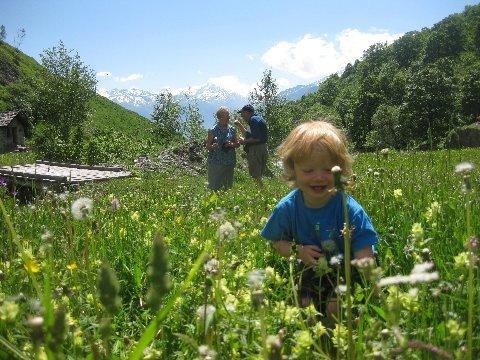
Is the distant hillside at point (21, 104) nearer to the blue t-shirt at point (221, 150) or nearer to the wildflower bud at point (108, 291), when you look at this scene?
the blue t-shirt at point (221, 150)

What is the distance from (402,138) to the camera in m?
61.2

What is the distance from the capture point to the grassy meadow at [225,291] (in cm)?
100

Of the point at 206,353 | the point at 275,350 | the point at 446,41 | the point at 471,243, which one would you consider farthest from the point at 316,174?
the point at 446,41

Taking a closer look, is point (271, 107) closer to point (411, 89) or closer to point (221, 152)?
point (221, 152)

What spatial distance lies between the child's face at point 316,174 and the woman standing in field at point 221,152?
24.2ft

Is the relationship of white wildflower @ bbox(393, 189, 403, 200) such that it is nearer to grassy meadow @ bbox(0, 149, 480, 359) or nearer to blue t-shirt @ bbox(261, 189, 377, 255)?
grassy meadow @ bbox(0, 149, 480, 359)

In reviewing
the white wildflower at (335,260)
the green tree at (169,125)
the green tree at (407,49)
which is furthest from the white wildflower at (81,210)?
the green tree at (407,49)

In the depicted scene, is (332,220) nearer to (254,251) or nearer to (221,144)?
(254,251)

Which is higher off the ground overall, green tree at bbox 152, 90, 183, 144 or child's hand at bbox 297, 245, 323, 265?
green tree at bbox 152, 90, 183, 144

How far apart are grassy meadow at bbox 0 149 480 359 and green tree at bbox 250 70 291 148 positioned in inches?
1168

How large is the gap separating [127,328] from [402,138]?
62928mm

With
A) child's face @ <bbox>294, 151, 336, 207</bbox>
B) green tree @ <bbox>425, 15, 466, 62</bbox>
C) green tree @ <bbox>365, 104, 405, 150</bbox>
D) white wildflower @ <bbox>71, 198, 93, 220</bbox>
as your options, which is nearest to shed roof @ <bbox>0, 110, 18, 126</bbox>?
green tree @ <bbox>365, 104, 405, 150</bbox>

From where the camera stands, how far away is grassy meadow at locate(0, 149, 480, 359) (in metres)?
1.00

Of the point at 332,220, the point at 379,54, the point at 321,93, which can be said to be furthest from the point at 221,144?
the point at 321,93
